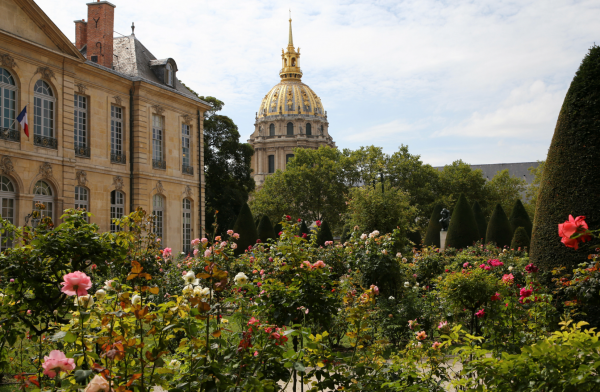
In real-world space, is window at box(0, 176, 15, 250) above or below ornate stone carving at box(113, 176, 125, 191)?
below

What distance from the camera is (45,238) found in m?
4.70

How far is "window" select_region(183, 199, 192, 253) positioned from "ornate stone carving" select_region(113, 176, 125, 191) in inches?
153

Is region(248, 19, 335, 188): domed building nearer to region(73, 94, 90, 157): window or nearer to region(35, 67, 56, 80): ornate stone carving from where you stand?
region(73, 94, 90, 157): window

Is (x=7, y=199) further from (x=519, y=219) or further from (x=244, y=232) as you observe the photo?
(x=519, y=219)

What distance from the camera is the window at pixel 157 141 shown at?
68.2ft

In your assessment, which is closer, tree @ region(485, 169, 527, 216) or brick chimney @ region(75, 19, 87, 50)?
brick chimney @ region(75, 19, 87, 50)

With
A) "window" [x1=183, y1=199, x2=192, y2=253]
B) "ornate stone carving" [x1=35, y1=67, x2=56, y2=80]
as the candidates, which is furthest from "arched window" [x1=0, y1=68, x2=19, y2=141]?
"window" [x1=183, y1=199, x2=192, y2=253]

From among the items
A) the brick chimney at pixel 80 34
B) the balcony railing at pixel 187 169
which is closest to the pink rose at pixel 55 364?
the balcony railing at pixel 187 169

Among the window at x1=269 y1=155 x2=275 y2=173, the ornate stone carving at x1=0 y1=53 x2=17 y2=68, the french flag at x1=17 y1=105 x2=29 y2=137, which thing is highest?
the window at x1=269 y1=155 x2=275 y2=173

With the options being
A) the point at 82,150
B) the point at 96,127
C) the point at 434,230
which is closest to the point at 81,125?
the point at 96,127

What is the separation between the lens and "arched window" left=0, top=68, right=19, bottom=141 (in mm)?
14648

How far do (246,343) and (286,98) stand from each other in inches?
3595

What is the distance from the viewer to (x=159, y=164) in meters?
20.8

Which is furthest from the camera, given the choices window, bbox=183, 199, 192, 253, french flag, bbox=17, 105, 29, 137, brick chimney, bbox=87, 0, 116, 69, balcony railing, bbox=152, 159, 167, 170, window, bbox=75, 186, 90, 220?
window, bbox=183, 199, 192, 253
